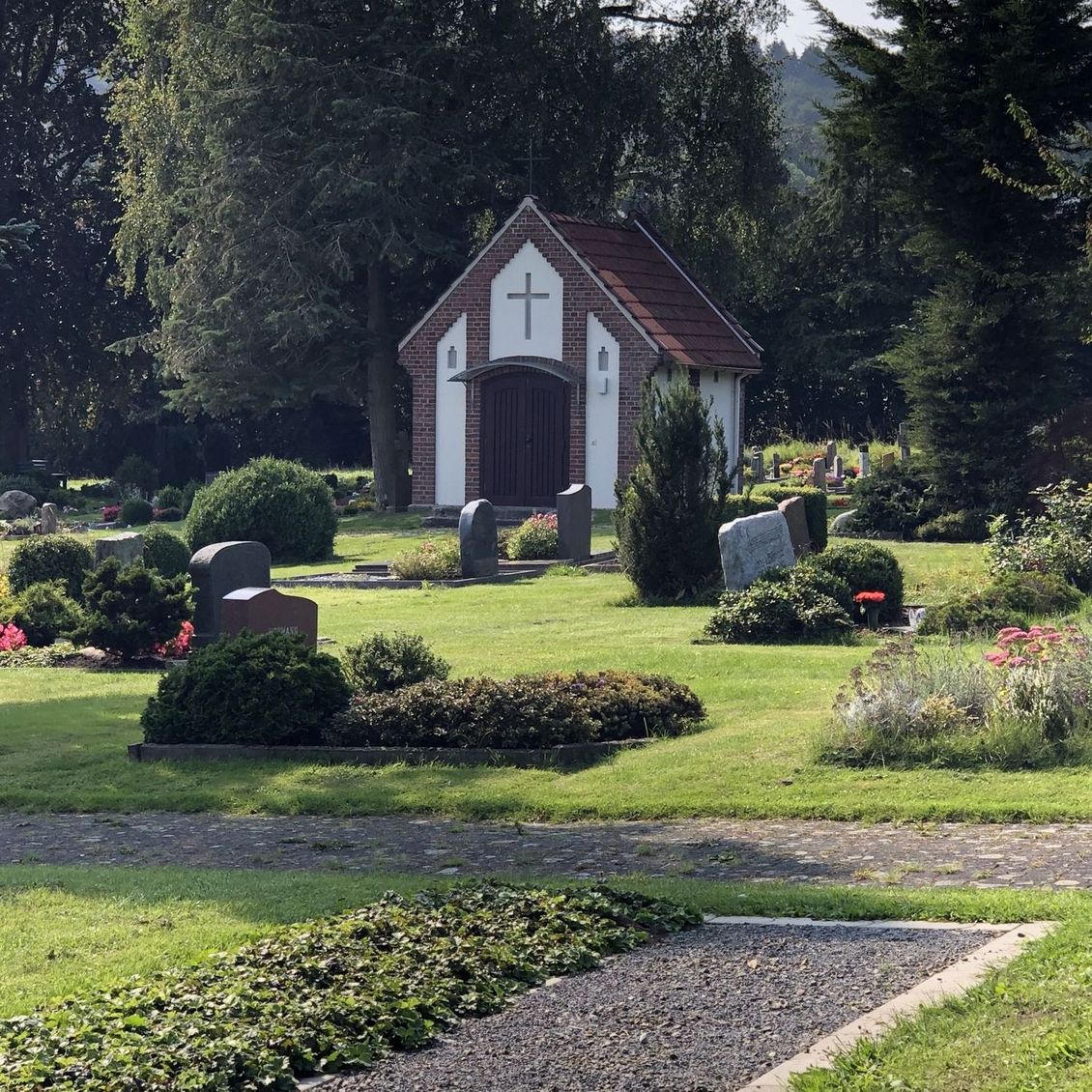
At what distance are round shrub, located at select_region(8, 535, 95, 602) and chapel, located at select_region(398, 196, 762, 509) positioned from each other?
53.9 ft

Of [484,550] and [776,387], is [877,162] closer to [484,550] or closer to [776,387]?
[484,550]

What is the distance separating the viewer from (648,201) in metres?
45.6

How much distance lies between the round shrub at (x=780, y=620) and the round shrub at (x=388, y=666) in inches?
183

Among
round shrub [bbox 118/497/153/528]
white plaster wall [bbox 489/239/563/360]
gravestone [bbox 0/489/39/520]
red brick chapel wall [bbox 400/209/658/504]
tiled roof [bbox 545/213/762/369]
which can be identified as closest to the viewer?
red brick chapel wall [bbox 400/209/658/504]

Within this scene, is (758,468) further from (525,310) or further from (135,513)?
(135,513)

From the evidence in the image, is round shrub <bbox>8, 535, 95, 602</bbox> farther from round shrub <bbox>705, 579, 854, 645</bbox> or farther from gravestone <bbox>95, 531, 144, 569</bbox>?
round shrub <bbox>705, 579, 854, 645</bbox>

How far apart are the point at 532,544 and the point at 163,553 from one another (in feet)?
24.5

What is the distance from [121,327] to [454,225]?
604 inches

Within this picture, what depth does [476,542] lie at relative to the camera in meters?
28.0

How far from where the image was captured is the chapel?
39.2m

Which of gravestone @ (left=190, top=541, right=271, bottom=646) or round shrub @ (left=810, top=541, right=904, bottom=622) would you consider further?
round shrub @ (left=810, top=541, right=904, bottom=622)

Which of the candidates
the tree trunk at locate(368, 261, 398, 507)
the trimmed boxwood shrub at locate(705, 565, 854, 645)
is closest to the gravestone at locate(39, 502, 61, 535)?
the tree trunk at locate(368, 261, 398, 507)

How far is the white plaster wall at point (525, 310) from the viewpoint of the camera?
39.7 meters

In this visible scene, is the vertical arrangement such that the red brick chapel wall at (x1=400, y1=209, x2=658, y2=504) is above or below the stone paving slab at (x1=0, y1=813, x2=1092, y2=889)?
above
